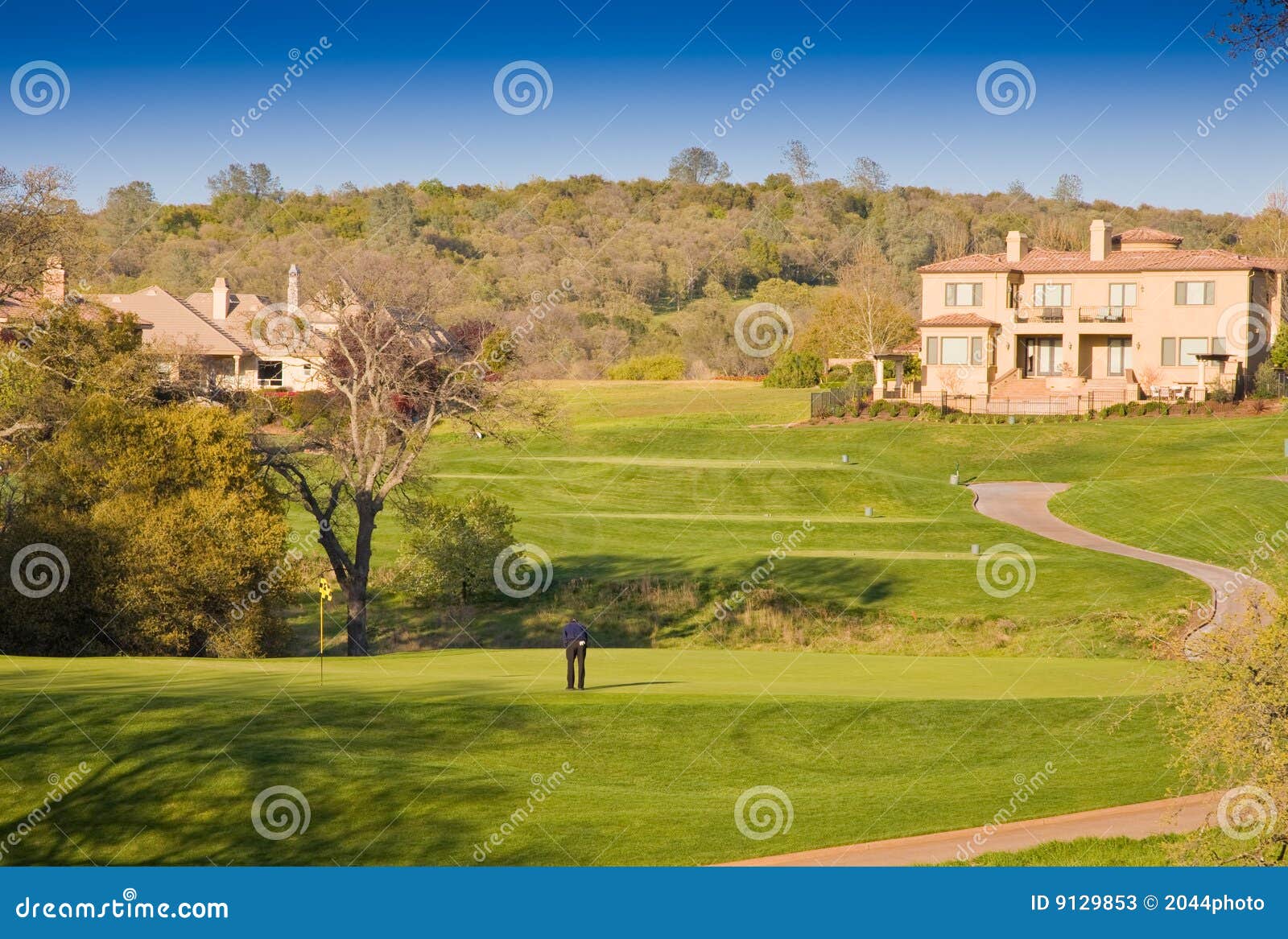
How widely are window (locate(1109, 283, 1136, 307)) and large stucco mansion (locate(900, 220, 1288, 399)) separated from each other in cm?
4

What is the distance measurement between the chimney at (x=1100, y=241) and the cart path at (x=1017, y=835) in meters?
63.8

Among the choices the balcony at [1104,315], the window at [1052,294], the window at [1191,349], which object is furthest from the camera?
the window at [1052,294]

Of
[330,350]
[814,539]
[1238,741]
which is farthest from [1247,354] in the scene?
[1238,741]

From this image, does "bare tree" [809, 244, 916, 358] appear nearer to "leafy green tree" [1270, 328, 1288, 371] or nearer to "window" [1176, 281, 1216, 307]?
"window" [1176, 281, 1216, 307]

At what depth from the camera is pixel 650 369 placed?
9531 cm

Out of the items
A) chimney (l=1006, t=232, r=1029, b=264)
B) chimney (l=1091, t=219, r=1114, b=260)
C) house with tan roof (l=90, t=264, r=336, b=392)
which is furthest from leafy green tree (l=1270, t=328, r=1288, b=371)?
house with tan roof (l=90, t=264, r=336, b=392)

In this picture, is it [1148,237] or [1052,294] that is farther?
[1148,237]

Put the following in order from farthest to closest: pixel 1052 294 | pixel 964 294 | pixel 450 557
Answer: pixel 964 294 → pixel 1052 294 → pixel 450 557

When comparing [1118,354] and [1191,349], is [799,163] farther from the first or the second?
[1191,349]

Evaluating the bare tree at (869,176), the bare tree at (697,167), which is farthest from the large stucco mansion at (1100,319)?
the bare tree at (697,167)

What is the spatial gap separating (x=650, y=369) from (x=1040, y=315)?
28734mm

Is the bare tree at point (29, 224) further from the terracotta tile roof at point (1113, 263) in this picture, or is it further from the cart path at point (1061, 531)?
the terracotta tile roof at point (1113, 263)

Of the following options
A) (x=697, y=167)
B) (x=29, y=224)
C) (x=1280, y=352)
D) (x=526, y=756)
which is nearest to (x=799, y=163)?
(x=697, y=167)

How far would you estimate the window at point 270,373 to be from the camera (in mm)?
75250
